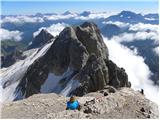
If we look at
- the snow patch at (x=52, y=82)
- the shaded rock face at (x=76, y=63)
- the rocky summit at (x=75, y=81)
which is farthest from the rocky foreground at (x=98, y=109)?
the snow patch at (x=52, y=82)

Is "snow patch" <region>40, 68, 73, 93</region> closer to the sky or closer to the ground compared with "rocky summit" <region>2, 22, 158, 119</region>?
closer to the ground

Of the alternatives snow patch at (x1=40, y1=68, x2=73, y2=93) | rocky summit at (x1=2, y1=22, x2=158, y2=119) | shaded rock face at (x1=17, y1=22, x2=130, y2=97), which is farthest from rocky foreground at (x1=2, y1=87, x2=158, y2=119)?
snow patch at (x1=40, y1=68, x2=73, y2=93)

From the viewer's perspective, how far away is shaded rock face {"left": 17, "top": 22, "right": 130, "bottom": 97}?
4528 inches

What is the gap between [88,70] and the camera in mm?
116688

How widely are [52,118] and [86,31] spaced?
121564 millimetres

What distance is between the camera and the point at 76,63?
13400cm

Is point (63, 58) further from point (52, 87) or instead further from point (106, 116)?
point (106, 116)

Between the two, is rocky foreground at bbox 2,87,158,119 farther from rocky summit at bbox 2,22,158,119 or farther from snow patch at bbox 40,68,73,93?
snow patch at bbox 40,68,73,93

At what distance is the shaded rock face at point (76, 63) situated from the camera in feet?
377

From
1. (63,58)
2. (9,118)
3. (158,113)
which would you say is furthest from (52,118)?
(63,58)

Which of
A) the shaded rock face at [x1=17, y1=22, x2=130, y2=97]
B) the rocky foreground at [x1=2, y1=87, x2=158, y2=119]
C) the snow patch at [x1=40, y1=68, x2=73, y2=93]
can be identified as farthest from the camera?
the snow patch at [x1=40, y1=68, x2=73, y2=93]

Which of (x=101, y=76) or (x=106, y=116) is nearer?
(x=106, y=116)

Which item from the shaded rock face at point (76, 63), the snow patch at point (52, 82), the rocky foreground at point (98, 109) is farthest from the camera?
the snow patch at point (52, 82)

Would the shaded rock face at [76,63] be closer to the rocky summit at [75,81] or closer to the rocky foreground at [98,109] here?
the rocky summit at [75,81]
